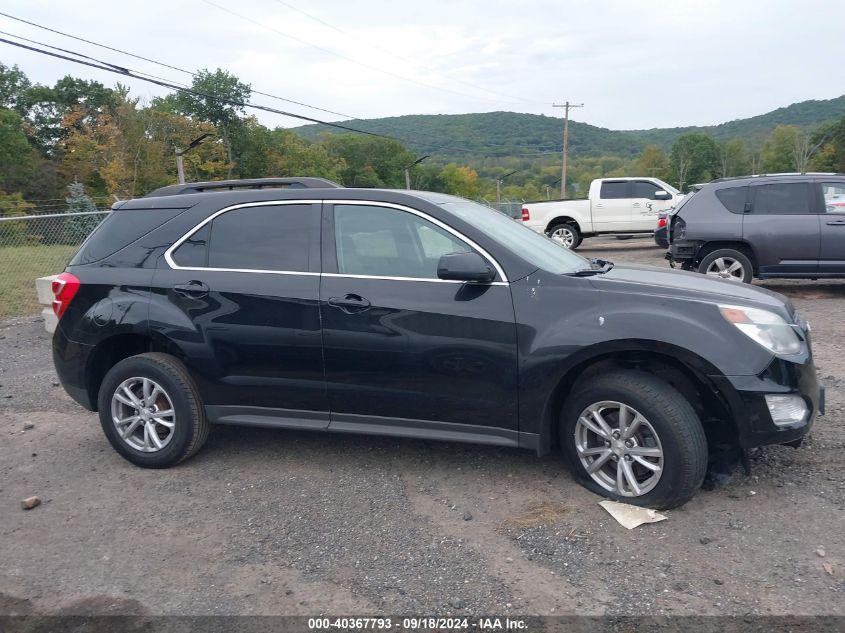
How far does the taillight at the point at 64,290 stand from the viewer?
4848 mm

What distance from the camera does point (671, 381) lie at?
3.94m

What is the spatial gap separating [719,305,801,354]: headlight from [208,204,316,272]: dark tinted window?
251 cm

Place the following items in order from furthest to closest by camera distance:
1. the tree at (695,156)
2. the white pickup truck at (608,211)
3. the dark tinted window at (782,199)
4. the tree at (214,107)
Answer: the tree at (695,156) < the tree at (214,107) < the white pickup truck at (608,211) < the dark tinted window at (782,199)

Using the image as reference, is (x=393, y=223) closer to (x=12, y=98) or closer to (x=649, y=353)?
(x=649, y=353)

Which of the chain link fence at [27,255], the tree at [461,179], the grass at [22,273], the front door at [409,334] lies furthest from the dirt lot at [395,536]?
the tree at [461,179]

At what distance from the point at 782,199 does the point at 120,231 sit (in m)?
8.94

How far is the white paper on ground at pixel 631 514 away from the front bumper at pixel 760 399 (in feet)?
1.98

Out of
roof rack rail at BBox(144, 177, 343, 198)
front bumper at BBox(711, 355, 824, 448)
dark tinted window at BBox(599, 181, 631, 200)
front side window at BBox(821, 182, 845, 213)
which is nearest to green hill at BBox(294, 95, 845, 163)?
dark tinted window at BBox(599, 181, 631, 200)

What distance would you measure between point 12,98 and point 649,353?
8095 cm

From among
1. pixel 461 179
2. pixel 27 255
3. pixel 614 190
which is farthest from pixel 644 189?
pixel 461 179

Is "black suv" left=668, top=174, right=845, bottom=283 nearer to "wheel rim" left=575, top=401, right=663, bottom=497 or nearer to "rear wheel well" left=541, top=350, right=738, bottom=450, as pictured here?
"rear wheel well" left=541, top=350, right=738, bottom=450

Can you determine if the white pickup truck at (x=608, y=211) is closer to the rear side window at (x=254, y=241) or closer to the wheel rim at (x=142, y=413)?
the rear side window at (x=254, y=241)

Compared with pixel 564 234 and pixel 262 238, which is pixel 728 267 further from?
pixel 564 234

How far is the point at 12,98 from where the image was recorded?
229 ft
